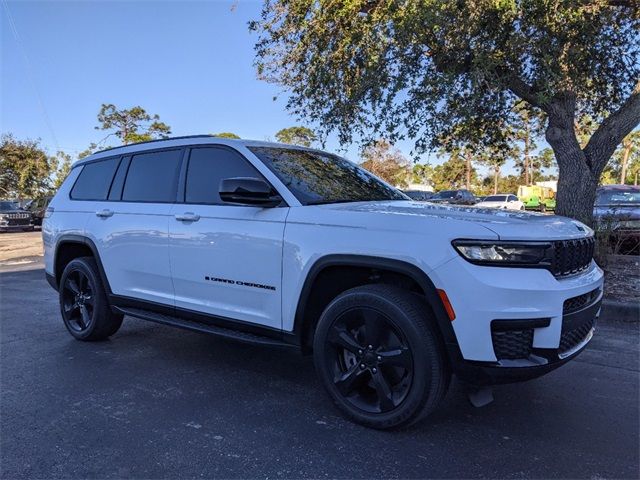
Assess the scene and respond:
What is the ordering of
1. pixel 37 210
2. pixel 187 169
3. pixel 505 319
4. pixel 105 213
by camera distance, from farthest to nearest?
pixel 37 210, pixel 105 213, pixel 187 169, pixel 505 319

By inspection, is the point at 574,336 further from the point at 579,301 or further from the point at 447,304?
the point at 447,304

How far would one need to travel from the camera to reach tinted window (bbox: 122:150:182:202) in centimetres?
448

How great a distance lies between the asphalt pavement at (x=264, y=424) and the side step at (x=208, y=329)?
1.40 feet

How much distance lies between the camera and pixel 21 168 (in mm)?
42281

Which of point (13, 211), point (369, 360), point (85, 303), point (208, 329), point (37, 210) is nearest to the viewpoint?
point (369, 360)

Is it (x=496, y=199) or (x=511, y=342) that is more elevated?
(x=511, y=342)

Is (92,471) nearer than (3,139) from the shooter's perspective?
Yes

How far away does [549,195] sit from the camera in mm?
47844

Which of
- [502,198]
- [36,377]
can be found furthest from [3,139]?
[36,377]

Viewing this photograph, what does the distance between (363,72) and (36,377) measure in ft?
20.0

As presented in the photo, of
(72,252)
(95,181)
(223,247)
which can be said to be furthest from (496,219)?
(72,252)

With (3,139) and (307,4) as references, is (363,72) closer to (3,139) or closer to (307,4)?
(307,4)

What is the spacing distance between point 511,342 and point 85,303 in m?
4.23

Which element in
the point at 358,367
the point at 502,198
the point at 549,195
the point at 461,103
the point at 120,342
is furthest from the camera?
the point at 549,195
